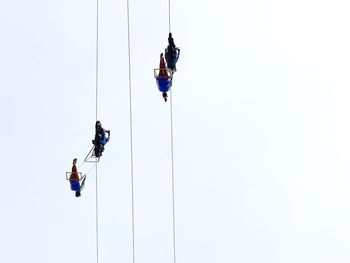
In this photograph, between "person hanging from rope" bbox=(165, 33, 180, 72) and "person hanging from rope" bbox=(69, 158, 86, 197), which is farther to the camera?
"person hanging from rope" bbox=(69, 158, 86, 197)

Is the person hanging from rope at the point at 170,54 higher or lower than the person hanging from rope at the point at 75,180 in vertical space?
higher

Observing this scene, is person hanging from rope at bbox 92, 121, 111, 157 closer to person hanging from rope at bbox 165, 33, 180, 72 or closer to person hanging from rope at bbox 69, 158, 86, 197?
person hanging from rope at bbox 69, 158, 86, 197

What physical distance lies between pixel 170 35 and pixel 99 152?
7.47 meters

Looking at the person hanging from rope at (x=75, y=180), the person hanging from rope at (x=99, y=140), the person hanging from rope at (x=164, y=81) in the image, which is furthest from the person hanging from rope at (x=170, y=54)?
the person hanging from rope at (x=75, y=180)

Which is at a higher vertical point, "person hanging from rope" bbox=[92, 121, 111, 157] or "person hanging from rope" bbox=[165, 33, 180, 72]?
"person hanging from rope" bbox=[165, 33, 180, 72]

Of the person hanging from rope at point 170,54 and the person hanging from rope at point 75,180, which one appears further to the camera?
the person hanging from rope at point 75,180

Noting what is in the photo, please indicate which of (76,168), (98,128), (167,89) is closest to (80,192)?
(76,168)

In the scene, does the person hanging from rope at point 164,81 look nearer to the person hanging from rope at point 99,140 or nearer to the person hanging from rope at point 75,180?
the person hanging from rope at point 99,140

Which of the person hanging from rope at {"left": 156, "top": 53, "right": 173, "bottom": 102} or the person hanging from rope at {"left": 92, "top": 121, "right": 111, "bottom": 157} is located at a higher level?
the person hanging from rope at {"left": 156, "top": 53, "right": 173, "bottom": 102}

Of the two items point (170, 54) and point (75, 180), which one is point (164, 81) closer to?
point (170, 54)

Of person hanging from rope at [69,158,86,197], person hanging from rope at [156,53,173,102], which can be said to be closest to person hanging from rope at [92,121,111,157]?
person hanging from rope at [69,158,86,197]

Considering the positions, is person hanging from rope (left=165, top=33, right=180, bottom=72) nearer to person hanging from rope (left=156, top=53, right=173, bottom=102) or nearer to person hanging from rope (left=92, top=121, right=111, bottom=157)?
person hanging from rope (left=156, top=53, right=173, bottom=102)

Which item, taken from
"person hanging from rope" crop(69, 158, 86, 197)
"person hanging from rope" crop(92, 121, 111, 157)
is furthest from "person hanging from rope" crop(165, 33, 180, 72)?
"person hanging from rope" crop(69, 158, 86, 197)

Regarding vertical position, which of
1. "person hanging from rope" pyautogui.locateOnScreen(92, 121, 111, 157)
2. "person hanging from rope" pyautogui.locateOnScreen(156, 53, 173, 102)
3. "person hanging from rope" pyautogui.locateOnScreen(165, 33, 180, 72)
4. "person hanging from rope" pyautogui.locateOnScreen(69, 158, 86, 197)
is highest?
"person hanging from rope" pyautogui.locateOnScreen(165, 33, 180, 72)
